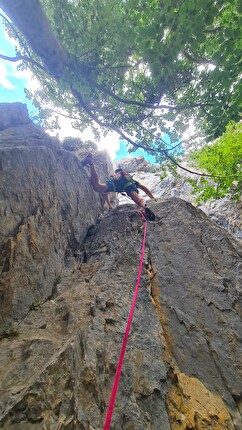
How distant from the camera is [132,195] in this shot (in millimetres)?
9094

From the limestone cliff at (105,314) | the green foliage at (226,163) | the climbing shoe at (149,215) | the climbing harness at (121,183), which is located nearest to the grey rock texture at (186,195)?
the green foliage at (226,163)

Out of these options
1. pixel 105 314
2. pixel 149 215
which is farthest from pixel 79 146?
pixel 105 314

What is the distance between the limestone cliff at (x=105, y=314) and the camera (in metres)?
3.04

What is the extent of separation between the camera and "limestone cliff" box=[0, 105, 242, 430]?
304 centimetres

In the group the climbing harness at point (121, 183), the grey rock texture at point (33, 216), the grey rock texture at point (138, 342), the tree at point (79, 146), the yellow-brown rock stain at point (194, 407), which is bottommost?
the yellow-brown rock stain at point (194, 407)

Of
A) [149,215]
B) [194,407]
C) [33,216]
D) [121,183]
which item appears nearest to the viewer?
[194,407]

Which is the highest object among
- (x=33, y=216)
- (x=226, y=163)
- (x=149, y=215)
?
(x=226, y=163)

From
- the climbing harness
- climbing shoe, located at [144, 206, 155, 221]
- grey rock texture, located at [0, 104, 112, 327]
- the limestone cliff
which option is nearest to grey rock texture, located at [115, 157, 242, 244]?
the climbing harness

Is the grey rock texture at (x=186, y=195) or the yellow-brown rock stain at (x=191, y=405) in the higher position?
the grey rock texture at (x=186, y=195)

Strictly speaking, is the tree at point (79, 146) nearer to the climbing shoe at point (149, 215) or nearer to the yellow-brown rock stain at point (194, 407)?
the climbing shoe at point (149, 215)

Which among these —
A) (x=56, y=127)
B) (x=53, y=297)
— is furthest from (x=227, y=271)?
(x=56, y=127)

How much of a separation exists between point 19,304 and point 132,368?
7.15 feet

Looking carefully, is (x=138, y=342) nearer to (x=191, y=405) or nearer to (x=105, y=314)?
(x=105, y=314)

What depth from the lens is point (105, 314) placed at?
4.40 meters
